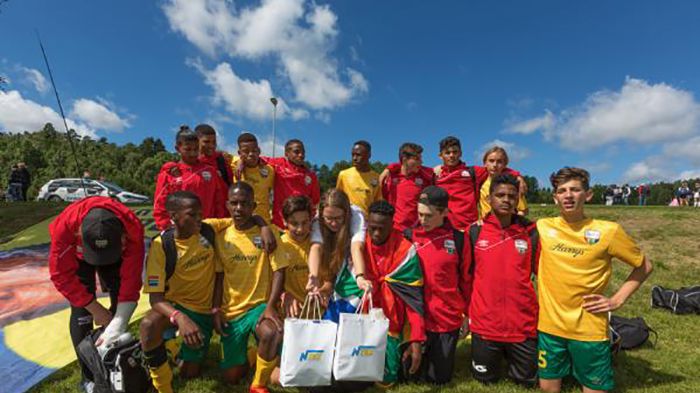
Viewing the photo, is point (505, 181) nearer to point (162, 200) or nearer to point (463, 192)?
point (463, 192)

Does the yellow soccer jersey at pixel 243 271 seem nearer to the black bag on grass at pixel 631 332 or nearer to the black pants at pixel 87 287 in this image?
the black pants at pixel 87 287

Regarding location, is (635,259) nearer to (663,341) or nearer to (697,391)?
(697,391)

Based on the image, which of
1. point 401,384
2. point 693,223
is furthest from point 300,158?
point 693,223

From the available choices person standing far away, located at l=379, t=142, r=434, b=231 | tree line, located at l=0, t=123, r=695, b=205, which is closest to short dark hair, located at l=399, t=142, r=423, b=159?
person standing far away, located at l=379, t=142, r=434, b=231

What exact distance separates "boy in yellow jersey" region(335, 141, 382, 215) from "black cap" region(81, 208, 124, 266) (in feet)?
10.2

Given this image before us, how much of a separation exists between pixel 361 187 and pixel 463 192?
1.54 metres

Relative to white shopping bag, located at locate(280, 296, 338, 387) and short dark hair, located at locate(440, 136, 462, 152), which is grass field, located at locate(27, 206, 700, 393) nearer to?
white shopping bag, located at locate(280, 296, 338, 387)

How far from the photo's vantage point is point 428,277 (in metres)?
3.66

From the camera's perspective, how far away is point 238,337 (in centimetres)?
359

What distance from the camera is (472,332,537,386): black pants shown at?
3584mm

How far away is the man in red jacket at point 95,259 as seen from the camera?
3.10 meters

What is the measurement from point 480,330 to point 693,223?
1172 centimetres

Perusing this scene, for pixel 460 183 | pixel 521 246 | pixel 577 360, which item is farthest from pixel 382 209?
pixel 460 183

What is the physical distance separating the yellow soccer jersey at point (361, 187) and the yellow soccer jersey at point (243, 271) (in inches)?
85.7
